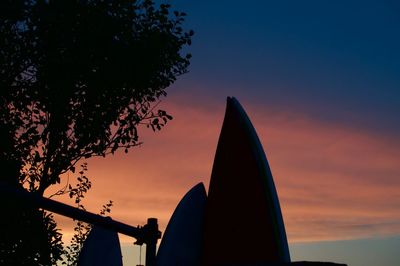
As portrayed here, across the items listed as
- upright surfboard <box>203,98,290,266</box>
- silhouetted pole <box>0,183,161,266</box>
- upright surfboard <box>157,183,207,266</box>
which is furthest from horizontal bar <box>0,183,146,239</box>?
upright surfboard <box>157,183,207,266</box>

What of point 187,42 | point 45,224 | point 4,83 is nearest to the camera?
point 4,83

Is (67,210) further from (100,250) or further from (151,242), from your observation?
(100,250)

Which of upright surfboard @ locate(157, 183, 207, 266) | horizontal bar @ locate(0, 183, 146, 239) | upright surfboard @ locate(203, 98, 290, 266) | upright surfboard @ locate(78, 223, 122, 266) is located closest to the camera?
horizontal bar @ locate(0, 183, 146, 239)

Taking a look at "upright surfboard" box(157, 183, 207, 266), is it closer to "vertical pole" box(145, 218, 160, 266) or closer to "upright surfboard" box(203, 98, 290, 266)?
"upright surfboard" box(203, 98, 290, 266)

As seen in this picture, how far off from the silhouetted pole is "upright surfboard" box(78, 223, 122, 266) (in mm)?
13889

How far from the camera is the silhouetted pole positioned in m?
11.7

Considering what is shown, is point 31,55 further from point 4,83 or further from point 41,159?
point 41,159

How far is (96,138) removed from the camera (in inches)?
883

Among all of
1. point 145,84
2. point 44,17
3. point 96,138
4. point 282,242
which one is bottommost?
point 282,242

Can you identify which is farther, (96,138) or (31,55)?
(96,138)

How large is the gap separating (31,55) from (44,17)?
1497 millimetres

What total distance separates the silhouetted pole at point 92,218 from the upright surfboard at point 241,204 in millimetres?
6302

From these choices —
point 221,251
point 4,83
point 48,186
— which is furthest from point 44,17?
point 221,251

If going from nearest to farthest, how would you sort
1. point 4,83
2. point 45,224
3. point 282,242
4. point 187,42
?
point 282,242 → point 4,83 → point 45,224 → point 187,42
